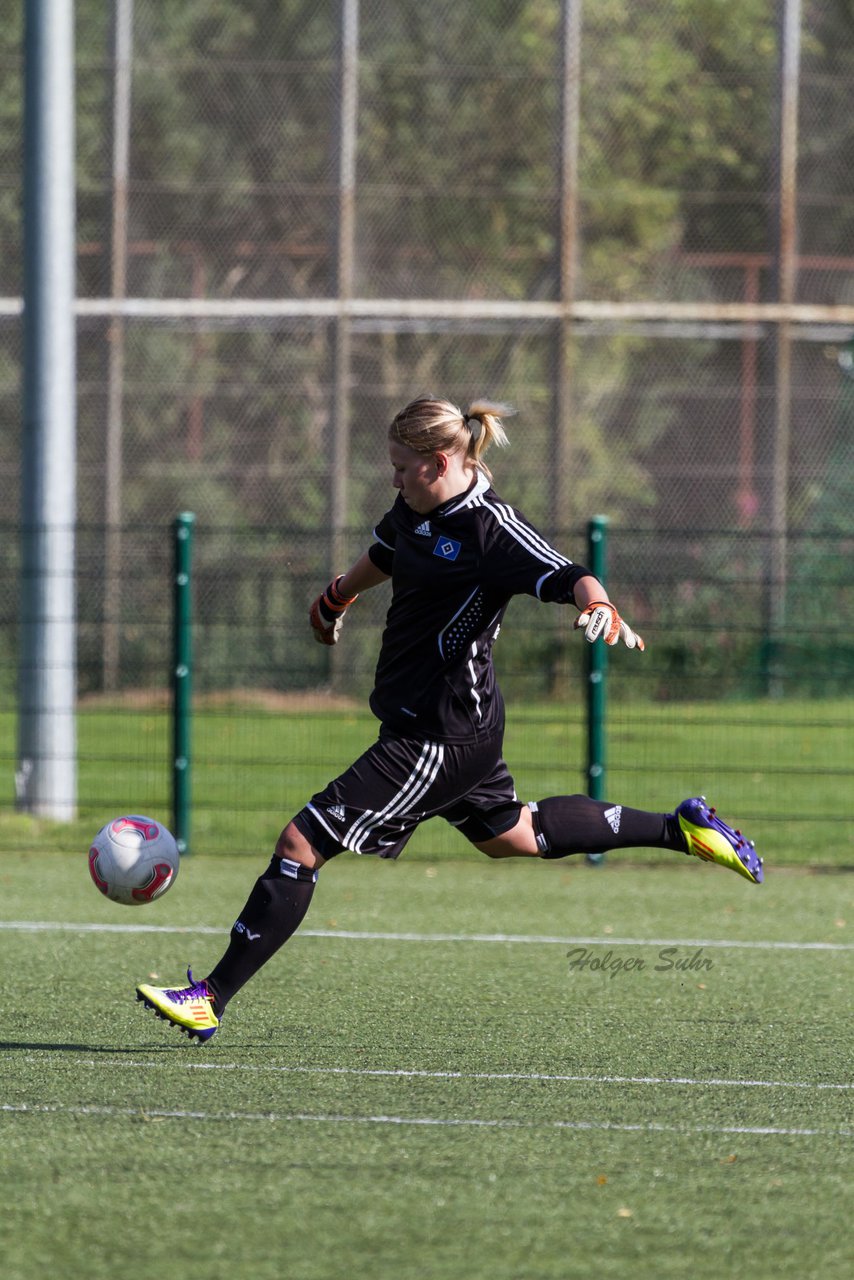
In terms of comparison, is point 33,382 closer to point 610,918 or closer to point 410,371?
point 610,918

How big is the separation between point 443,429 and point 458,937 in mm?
3164

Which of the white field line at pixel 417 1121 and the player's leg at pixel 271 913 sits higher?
the player's leg at pixel 271 913

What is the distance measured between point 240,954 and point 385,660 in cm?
103

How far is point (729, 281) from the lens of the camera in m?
18.6

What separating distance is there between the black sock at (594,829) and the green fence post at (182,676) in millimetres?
4763

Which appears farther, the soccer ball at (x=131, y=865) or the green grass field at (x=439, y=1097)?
the soccer ball at (x=131, y=865)

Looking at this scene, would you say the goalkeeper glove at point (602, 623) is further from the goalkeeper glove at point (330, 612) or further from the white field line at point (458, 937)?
the white field line at point (458, 937)

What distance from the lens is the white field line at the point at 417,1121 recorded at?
4.86m

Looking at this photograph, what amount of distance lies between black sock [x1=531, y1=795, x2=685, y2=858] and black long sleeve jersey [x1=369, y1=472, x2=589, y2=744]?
1.92 ft

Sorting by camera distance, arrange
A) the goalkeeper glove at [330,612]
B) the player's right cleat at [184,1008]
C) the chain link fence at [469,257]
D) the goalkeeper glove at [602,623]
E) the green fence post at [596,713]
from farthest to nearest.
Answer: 1. the chain link fence at [469,257]
2. the green fence post at [596,713]
3. the goalkeeper glove at [330,612]
4. the player's right cleat at [184,1008]
5. the goalkeeper glove at [602,623]

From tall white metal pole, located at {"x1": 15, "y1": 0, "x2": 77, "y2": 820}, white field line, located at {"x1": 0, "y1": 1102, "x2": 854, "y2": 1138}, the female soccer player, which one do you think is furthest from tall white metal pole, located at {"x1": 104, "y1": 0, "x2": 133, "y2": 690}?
white field line, located at {"x1": 0, "y1": 1102, "x2": 854, "y2": 1138}

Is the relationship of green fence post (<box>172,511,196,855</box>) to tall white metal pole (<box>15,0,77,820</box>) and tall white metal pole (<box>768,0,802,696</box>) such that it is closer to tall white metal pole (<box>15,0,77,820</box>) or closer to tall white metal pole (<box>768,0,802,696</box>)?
tall white metal pole (<box>15,0,77,820</box>)

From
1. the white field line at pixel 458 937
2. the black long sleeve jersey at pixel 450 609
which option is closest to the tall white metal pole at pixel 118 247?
the white field line at pixel 458 937

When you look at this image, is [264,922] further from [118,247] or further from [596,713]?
[118,247]
